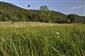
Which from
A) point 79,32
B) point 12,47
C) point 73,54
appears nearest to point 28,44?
point 12,47

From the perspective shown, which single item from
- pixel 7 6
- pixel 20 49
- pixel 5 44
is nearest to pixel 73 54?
pixel 20 49

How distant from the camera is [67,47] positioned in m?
3.04

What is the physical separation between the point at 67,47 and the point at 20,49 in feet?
1.95

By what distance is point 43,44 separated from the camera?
9.53 feet

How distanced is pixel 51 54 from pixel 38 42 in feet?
1.42

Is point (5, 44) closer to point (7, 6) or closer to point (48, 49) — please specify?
point (48, 49)

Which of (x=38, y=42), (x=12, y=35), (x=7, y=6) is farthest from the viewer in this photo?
(x=7, y=6)

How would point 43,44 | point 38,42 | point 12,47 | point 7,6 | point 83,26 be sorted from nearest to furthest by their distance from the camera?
1. point 12,47
2. point 43,44
3. point 38,42
4. point 83,26
5. point 7,6

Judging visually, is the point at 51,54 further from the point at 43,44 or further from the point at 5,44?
the point at 5,44

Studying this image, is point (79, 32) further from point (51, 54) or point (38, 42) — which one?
point (51, 54)

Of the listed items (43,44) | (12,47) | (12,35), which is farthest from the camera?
(12,35)

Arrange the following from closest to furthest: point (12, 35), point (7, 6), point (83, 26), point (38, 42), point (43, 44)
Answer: point (43, 44) < point (38, 42) < point (12, 35) < point (83, 26) < point (7, 6)

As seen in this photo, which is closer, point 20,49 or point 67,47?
point 20,49

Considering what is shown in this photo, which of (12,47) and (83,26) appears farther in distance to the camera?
(83,26)
